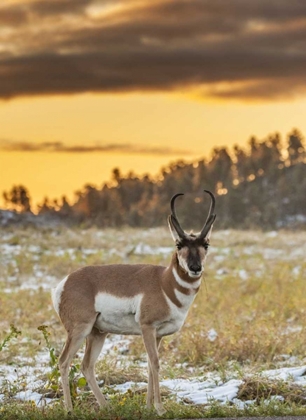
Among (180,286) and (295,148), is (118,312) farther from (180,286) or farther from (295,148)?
(295,148)

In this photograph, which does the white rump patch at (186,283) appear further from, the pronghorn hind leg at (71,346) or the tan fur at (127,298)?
the pronghorn hind leg at (71,346)

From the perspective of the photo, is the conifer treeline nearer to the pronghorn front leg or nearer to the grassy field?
the grassy field

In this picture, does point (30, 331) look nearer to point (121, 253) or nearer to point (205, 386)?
point (205, 386)

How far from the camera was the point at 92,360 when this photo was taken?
30.3 feet

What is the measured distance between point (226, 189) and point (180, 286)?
67226 mm

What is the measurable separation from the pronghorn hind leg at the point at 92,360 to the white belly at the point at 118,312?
1.27ft

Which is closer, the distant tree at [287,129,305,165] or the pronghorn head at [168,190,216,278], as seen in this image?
the pronghorn head at [168,190,216,278]

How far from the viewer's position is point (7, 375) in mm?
11477

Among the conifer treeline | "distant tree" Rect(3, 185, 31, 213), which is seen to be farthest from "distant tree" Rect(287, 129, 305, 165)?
"distant tree" Rect(3, 185, 31, 213)

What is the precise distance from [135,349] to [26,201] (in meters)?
47.2

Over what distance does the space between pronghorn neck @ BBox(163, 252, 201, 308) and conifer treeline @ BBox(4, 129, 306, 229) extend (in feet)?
187

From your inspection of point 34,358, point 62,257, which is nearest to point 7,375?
point 34,358

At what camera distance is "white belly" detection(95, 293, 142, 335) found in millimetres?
8812

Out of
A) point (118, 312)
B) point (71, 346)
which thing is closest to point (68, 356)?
point (71, 346)
